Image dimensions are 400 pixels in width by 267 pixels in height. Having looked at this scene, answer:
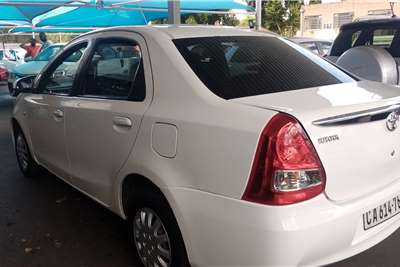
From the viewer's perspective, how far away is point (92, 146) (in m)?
3.23

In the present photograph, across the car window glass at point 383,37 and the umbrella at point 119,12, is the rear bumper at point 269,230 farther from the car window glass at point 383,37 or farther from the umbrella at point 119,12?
the umbrella at point 119,12

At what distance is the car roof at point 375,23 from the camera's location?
595cm

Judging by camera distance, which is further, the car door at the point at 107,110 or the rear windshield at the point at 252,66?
the car door at the point at 107,110

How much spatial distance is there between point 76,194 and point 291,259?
298 cm

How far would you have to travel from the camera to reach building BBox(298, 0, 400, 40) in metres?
39.5

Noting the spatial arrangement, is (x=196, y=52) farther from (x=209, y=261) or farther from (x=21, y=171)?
(x=21, y=171)

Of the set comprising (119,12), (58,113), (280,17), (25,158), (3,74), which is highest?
(119,12)

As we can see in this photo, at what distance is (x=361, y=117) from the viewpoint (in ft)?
7.52

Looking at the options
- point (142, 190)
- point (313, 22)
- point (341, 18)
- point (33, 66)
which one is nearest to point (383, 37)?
point (142, 190)

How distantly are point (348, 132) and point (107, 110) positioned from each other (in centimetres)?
157

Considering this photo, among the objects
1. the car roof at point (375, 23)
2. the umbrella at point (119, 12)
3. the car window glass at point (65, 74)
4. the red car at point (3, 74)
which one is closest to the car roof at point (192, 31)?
the car window glass at point (65, 74)

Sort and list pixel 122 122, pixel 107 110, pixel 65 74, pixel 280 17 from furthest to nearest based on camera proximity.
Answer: pixel 280 17 → pixel 65 74 → pixel 107 110 → pixel 122 122

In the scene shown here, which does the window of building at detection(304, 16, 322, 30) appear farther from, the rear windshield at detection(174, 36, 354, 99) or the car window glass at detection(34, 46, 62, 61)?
the rear windshield at detection(174, 36, 354, 99)

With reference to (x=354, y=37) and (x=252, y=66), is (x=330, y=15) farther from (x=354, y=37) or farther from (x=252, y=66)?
(x=252, y=66)
